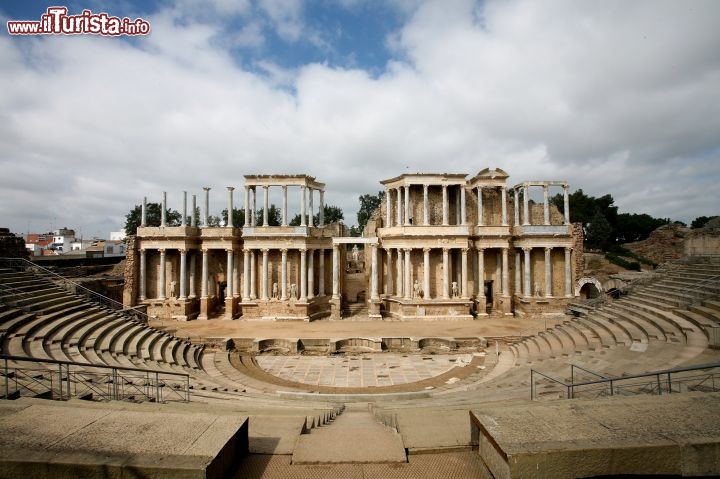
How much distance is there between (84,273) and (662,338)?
153ft

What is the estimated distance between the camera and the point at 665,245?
41.6 m

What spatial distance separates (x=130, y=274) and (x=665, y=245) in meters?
55.7

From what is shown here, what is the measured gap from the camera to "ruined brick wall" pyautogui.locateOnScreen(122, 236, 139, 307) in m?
29.0

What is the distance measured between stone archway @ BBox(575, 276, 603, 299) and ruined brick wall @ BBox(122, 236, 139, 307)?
36.5 m

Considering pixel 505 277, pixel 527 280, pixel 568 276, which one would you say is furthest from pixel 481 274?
pixel 568 276

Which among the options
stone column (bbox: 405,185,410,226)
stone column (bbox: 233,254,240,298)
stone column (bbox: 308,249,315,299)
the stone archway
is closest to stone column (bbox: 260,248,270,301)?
stone column (bbox: 233,254,240,298)

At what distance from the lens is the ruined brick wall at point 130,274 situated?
2905 centimetres

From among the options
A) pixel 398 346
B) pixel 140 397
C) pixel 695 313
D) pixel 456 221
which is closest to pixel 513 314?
pixel 456 221

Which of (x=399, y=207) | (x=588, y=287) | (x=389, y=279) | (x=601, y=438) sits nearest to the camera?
(x=601, y=438)

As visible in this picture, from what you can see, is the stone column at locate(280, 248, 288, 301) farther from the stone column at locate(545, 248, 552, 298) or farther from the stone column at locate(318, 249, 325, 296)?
the stone column at locate(545, 248, 552, 298)

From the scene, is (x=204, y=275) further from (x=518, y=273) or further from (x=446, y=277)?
(x=518, y=273)

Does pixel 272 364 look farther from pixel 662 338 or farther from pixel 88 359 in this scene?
pixel 662 338

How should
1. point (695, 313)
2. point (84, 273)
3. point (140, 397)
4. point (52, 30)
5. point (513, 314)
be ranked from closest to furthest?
point (140, 397) < point (695, 313) < point (52, 30) < point (513, 314) < point (84, 273)

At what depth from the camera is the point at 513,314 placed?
96.3 feet
